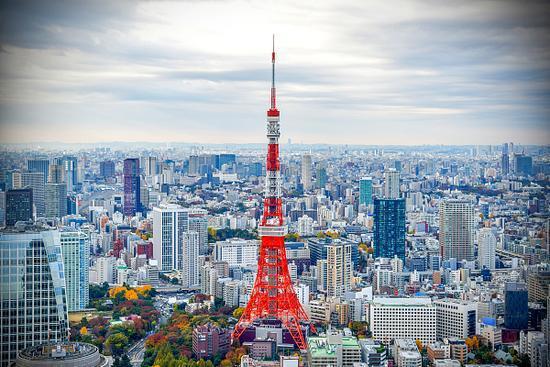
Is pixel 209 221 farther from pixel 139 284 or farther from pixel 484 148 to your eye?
pixel 484 148

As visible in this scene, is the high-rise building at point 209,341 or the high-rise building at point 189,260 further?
the high-rise building at point 189,260

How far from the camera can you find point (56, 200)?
37.6ft

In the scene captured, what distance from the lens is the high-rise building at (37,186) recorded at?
8277 mm

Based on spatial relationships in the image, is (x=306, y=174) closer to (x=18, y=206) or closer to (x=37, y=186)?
(x=37, y=186)

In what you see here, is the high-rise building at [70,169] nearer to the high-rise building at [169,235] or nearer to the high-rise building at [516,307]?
the high-rise building at [169,235]

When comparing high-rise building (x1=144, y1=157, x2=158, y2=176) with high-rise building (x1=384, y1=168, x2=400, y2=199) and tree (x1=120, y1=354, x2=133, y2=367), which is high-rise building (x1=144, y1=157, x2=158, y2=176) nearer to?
high-rise building (x1=384, y1=168, x2=400, y2=199)

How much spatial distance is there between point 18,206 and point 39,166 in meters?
1.87

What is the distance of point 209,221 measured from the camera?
13656 mm

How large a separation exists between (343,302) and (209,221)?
5.15 metres

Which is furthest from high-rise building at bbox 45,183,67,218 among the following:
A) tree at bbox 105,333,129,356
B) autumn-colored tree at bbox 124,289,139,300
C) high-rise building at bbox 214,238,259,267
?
tree at bbox 105,333,129,356

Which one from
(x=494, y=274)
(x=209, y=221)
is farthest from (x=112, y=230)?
(x=494, y=274)

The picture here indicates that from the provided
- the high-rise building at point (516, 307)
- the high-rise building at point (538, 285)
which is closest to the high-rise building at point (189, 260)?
the high-rise building at point (516, 307)

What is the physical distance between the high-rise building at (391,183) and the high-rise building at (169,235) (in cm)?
381

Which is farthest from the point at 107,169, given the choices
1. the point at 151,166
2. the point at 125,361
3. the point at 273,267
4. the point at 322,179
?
the point at 125,361
